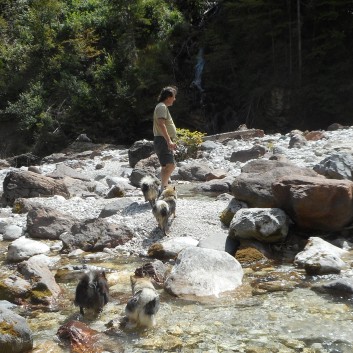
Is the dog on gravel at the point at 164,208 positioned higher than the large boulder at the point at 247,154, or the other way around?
the large boulder at the point at 247,154

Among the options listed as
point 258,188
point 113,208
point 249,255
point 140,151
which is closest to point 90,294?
point 249,255

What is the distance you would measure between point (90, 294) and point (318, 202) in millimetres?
3262

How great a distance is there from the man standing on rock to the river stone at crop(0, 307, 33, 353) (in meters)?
4.48

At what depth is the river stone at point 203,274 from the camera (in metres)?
5.42

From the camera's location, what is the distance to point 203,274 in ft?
18.3

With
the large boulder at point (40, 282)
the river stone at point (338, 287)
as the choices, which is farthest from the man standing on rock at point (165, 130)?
the river stone at point (338, 287)

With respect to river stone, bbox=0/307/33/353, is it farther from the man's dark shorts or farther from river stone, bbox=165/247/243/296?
the man's dark shorts

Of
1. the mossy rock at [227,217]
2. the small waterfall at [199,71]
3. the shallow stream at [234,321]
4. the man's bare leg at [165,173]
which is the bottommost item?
the shallow stream at [234,321]

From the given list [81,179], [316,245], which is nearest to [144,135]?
[81,179]

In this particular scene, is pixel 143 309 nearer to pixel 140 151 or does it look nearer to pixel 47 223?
pixel 47 223

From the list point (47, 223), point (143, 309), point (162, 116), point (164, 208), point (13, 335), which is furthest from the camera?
point (162, 116)

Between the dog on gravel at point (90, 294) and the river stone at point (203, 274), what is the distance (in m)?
0.77

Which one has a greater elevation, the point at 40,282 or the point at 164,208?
the point at 164,208

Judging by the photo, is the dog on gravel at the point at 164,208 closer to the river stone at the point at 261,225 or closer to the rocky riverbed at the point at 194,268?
the rocky riverbed at the point at 194,268
